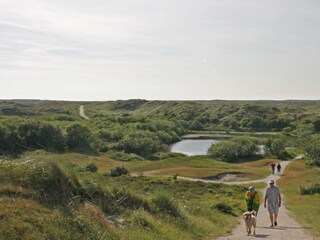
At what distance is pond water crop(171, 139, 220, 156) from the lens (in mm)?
119381

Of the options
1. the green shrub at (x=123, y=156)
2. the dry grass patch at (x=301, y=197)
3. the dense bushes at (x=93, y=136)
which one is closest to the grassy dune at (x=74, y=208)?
the dry grass patch at (x=301, y=197)

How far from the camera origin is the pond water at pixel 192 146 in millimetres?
119381

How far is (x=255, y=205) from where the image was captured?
Result: 17.9 m

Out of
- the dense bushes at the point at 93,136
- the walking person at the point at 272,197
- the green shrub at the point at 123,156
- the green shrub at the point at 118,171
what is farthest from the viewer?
the green shrub at the point at 123,156

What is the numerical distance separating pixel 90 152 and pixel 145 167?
77.3ft

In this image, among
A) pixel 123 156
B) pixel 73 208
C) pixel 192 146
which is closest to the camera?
pixel 73 208

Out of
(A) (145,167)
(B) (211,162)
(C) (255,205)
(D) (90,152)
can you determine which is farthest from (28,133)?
(C) (255,205)

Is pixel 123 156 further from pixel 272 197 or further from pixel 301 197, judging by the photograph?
pixel 272 197

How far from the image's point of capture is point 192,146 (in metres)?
134

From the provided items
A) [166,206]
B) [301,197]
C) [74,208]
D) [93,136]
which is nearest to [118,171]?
[301,197]

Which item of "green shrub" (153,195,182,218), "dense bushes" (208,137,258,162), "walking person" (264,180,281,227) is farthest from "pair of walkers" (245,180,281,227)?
"dense bushes" (208,137,258,162)

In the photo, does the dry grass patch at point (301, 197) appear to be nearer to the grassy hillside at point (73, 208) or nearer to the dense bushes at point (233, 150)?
the grassy hillside at point (73, 208)

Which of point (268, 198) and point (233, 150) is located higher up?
point (268, 198)

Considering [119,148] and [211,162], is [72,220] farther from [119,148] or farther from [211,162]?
[119,148]
